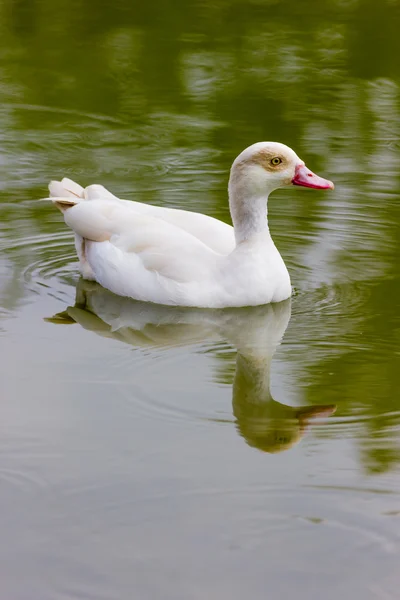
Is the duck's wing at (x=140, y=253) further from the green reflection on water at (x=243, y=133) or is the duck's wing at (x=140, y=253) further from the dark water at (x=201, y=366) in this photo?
the green reflection on water at (x=243, y=133)

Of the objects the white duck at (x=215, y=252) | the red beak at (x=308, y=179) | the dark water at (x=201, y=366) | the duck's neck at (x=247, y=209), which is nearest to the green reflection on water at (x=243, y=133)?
the dark water at (x=201, y=366)

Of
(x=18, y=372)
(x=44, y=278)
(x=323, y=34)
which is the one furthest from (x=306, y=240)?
(x=323, y=34)

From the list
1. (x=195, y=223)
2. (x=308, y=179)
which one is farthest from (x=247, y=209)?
(x=195, y=223)

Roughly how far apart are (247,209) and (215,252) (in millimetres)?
406

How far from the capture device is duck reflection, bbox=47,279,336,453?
618cm

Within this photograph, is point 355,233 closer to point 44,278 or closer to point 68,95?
point 44,278

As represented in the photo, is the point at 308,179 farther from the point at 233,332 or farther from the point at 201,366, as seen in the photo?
the point at 201,366

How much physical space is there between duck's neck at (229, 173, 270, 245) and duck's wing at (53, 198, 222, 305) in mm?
247

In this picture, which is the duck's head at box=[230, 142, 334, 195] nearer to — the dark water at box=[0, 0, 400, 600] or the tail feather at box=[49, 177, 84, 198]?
the dark water at box=[0, 0, 400, 600]

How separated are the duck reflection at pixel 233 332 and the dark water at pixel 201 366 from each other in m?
0.02

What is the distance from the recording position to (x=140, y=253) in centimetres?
802

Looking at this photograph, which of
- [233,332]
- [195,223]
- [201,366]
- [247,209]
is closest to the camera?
[201,366]

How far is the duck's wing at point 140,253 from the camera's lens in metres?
7.77

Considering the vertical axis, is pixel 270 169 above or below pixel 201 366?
above
